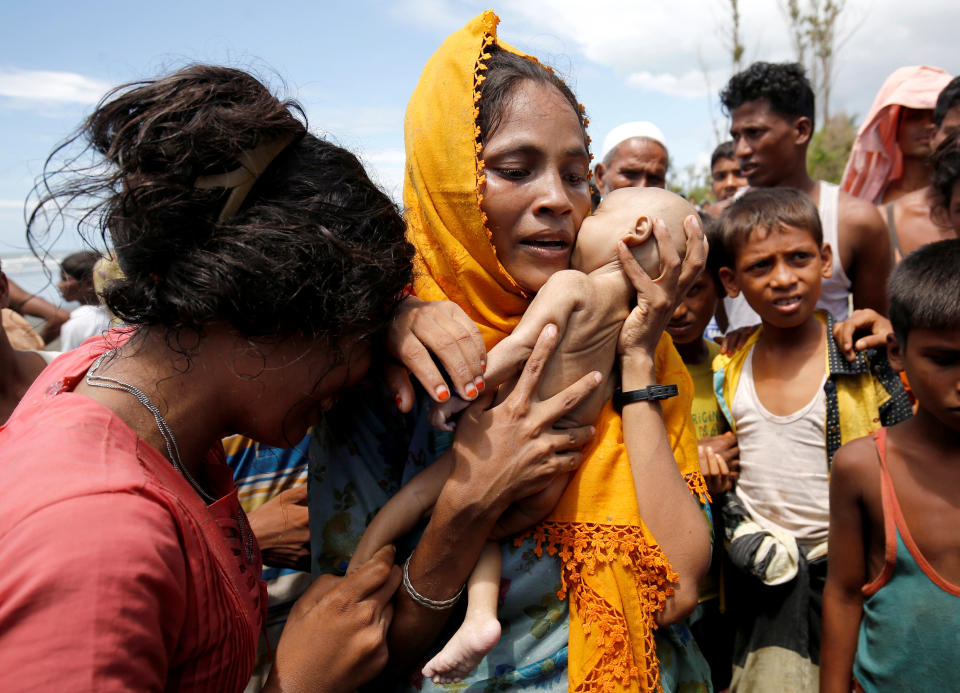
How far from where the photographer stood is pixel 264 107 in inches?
56.5

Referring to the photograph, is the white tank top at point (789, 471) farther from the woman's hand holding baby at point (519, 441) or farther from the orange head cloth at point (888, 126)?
the orange head cloth at point (888, 126)

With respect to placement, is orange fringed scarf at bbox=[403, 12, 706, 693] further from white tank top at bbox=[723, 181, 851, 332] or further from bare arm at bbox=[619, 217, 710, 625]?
white tank top at bbox=[723, 181, 851, 332]

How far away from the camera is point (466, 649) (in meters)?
1.63

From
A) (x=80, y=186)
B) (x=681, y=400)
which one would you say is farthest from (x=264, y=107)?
(x=681, y=400)

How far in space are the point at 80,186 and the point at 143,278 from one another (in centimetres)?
23

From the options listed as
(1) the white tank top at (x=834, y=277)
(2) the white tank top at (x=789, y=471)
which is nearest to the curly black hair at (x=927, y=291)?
(2) the white tank top at (x=789, y=471)

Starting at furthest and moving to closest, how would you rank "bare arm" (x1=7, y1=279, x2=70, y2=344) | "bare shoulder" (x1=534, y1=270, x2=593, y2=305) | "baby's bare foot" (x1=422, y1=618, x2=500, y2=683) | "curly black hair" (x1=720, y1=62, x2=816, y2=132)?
"bare arm" (x1=7, y1=279, x2=70, y2=344) < "curly black hair" (x1=720, y1=62, x2=816, y2=132) < "bare shoulder" (x1=534, y1=270, x2=593, y2=305) < "baby's bare foot" (x1=422, y1=618, x2=500, y2=683)

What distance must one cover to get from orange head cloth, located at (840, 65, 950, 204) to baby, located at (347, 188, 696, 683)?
12.9 ft

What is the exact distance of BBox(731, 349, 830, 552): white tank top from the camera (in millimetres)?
2766

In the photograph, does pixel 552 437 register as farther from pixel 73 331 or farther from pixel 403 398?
pixel 73 331

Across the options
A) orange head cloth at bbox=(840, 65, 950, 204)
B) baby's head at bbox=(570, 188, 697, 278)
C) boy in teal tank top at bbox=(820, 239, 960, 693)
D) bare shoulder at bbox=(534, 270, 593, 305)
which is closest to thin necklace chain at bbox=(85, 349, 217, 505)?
bare shoulder at bbox=(534, 270, 593, 305)

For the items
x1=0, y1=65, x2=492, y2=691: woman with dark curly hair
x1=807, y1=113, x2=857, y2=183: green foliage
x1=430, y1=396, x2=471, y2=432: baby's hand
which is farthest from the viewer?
x1=807, y1=113, x2=857, y2=183: green foliage

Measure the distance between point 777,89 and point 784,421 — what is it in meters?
3.05

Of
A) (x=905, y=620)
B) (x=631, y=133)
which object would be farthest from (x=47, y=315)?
(x=905, y=620)
